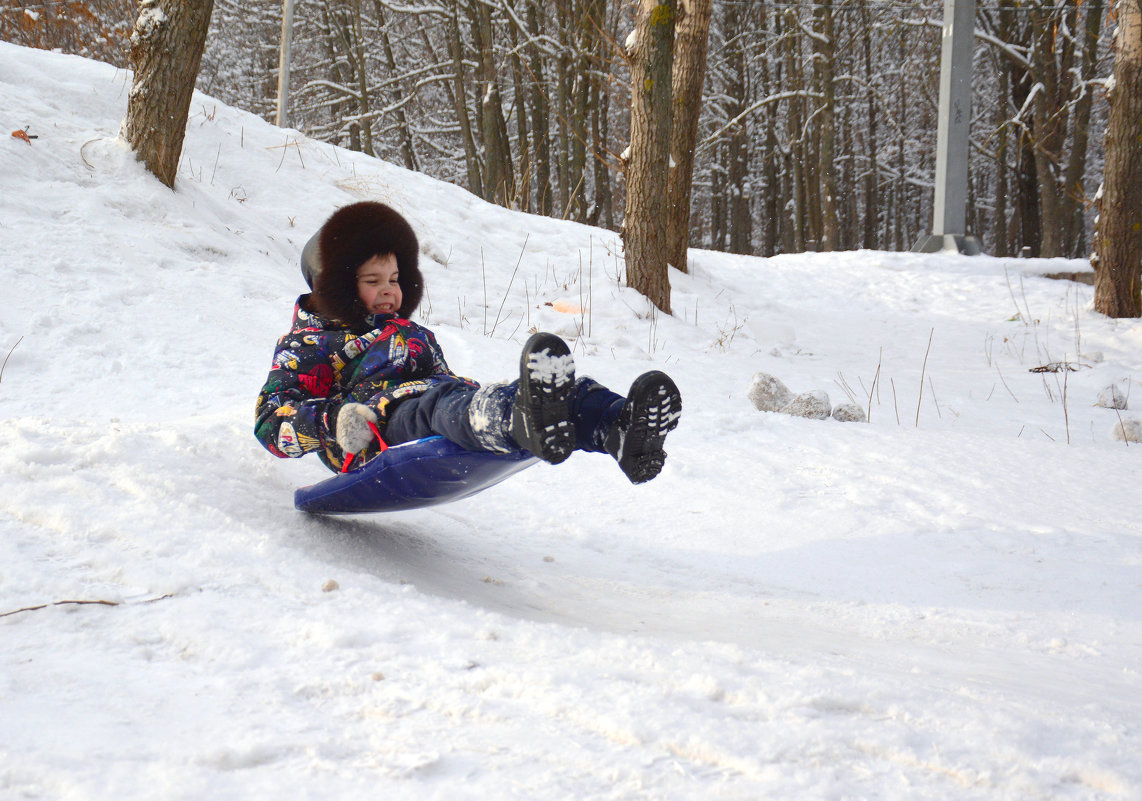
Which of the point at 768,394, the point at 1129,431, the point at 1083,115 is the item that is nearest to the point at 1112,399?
the point at 1129,431

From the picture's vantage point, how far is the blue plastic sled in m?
2.05

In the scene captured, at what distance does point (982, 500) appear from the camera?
3.12 metres

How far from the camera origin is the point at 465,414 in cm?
198

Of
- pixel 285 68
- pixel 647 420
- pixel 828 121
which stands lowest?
pixel 647 420

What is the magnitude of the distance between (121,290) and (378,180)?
3777 millimetres

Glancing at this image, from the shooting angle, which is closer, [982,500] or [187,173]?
[982,500]

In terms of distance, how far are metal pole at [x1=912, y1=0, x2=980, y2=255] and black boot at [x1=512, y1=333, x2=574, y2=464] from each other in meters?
9.72

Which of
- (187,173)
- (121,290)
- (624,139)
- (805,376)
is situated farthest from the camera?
(624,139)

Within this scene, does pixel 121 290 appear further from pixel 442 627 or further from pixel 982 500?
pixel 982 500

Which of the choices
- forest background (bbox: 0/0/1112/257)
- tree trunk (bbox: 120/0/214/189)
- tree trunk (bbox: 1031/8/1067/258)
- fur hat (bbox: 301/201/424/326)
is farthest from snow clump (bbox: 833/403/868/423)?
tree trunk (bbox: 1031/8/1067/258)

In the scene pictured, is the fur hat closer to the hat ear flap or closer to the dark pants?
the hat ear flap

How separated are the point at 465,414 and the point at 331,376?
851mm

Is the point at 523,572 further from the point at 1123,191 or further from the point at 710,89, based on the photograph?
the point at 710,89

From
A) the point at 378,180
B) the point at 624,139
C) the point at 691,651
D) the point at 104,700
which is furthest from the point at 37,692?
the point at 624,139
